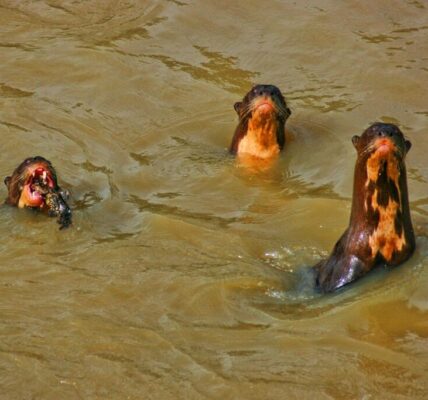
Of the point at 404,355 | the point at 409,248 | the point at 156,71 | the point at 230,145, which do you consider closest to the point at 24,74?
the point at 156,71

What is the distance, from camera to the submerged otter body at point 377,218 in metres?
6.61

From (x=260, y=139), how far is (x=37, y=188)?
1.87 meters

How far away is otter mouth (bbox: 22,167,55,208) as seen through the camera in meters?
8.05

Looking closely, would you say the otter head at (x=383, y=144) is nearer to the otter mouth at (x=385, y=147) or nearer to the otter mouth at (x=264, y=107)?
the otter mouth at (x=385, y=147)

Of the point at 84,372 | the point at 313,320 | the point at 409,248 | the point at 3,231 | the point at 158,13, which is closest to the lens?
the point at 84,372

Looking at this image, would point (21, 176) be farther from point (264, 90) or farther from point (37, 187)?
point (264, 90)

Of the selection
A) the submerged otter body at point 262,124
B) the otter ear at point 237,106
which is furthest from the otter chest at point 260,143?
the otter ear at point 237,106

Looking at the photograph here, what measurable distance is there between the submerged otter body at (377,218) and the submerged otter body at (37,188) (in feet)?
6.84

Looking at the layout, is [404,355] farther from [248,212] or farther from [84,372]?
[248,212]

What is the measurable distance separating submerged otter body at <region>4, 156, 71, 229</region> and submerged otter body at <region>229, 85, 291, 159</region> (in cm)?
159

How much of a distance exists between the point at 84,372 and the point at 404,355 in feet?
5.01

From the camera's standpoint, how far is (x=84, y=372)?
5707 millimetres

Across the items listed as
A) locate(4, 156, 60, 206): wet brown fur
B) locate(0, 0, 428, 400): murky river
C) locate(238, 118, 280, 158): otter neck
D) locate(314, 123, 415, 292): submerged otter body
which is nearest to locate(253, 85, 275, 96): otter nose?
locate(238, 118, 280, 158): otter neck

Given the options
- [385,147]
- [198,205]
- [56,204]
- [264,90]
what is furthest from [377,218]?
[264,90]
